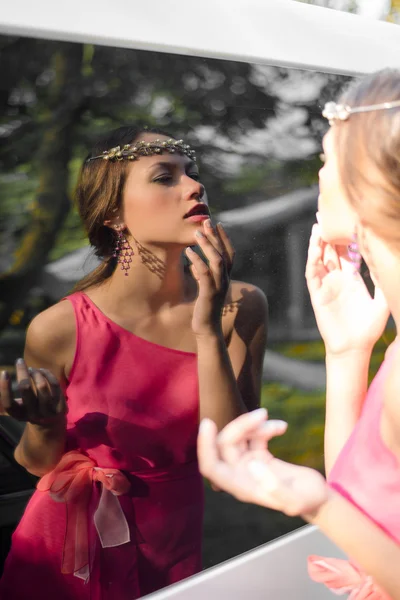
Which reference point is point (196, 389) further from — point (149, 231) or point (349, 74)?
point (349, 74)

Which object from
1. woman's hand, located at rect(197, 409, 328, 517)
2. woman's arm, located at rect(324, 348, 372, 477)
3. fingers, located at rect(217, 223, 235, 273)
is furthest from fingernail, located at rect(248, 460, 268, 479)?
fingers, located at rect(217, 223, 235, 273)

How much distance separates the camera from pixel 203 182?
64.4 inches

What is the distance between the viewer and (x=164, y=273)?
1.58 m

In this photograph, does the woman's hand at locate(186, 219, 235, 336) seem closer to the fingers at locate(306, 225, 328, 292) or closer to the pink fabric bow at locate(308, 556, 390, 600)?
the fingers at locate(306, 225, 328, 292)

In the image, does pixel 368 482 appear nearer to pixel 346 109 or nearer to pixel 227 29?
pixel 346 109

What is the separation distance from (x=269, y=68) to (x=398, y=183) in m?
0.77

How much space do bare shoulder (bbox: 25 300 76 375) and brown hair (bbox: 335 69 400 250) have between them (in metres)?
0.63

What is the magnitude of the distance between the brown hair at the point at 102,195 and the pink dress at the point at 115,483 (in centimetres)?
8

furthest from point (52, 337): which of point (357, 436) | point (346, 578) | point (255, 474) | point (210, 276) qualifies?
point (346, 578)

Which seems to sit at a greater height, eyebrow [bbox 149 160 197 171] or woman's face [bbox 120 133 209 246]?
eyebrow [bbox 149 160 197 171]

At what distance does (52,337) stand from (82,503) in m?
0.36

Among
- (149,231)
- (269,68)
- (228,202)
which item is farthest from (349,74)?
(149,231)

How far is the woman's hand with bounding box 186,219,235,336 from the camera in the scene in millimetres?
1625

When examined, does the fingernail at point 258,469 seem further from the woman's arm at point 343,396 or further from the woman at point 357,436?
the woman's arm at point 343,396
